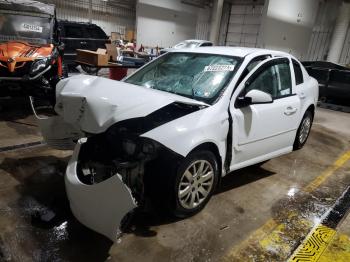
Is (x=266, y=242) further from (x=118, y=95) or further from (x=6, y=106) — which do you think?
(x=6, y=106)

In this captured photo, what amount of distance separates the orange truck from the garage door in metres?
11.3

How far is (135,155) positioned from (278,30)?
14356mm

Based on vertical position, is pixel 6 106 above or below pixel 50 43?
below

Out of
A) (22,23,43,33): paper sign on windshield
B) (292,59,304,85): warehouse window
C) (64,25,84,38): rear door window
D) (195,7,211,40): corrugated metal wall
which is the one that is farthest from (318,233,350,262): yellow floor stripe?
(195,7,211,40): corrugated metal wall

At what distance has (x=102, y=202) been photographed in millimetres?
2021

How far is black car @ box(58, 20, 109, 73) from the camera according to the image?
406 inches

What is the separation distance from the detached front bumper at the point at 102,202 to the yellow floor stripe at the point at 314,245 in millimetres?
1366

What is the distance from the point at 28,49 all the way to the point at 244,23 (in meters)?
12.8

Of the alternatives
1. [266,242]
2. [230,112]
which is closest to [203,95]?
[230,112]

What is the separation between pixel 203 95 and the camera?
2.79 meters

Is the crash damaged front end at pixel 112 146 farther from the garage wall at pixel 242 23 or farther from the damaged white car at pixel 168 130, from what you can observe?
the garage wall at pixel 242 23

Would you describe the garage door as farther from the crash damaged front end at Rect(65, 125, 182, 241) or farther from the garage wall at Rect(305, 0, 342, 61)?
the crash damaged front end at Rect(65, 125, 182, 241)

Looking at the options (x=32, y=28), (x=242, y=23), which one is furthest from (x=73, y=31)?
(x=242, y=23)

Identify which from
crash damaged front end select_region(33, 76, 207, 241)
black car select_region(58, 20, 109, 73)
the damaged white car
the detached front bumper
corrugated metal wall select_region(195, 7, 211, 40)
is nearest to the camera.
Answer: the detached front bumper
